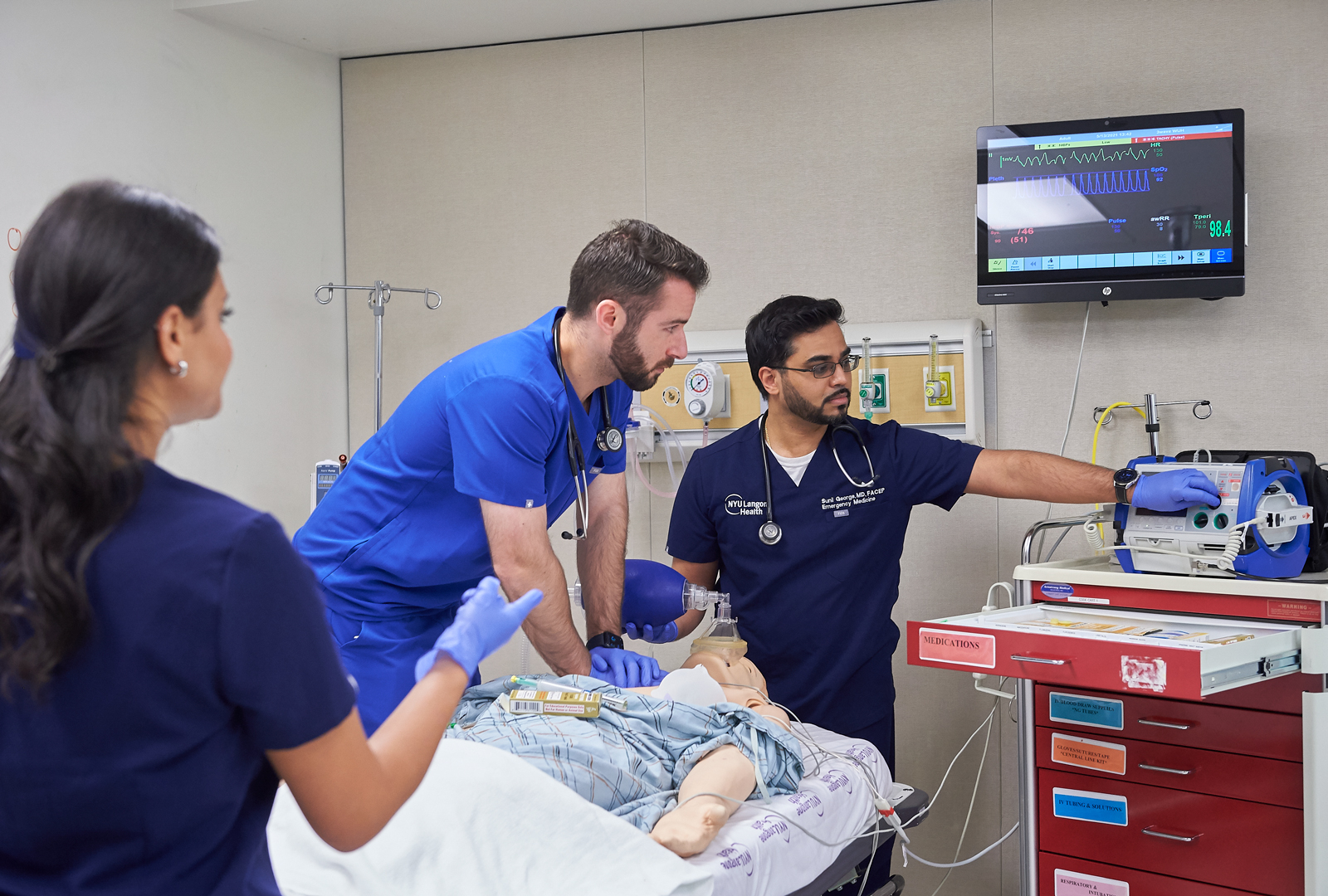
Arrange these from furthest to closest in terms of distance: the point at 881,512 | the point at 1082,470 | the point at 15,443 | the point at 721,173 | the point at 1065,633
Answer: the point at 721,173
the point at 881,512
the point at 1082,470
the point at 1065,633
the point at 15,443

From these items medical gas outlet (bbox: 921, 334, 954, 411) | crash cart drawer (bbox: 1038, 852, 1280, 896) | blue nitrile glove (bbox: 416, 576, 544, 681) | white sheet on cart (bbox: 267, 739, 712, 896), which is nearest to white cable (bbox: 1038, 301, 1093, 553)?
medical gas outlet (bbox: 921, 334, 954, 411)

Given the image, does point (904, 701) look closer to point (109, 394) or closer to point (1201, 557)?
point (1201, 557)

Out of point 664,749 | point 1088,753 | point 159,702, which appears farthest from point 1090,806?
point 159,702

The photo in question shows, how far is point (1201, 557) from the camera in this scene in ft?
6.63

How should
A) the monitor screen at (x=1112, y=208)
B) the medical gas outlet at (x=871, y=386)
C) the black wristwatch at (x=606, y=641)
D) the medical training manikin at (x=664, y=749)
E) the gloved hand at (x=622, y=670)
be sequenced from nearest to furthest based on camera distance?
the medical training manikin at (x=664, y=749)
the gloved hand at (x=622, y=670)
the black wristwatch at (x=606, y=641)
the monitor screen at (x=1112, y=208)
the medical gas outlet at (x=871, y=386)

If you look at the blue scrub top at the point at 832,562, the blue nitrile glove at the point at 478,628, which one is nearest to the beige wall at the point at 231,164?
the blue scrub top at the point at 832,562

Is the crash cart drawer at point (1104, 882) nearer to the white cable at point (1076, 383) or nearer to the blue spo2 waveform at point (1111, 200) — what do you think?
the white cable at point (1076, 383)

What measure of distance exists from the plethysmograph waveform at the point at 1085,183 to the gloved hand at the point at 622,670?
1555mm

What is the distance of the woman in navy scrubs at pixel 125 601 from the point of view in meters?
0.79

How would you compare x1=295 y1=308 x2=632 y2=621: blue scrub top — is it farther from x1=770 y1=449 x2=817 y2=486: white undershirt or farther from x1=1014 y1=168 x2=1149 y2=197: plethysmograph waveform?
x1=1014 y1=168 x2=1149 y2=197: plethysmograph waveform

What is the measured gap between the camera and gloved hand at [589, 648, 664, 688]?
207cm

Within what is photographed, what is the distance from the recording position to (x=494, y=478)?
1854 mm

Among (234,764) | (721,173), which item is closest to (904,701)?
(721,173)

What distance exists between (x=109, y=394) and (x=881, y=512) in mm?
1895
